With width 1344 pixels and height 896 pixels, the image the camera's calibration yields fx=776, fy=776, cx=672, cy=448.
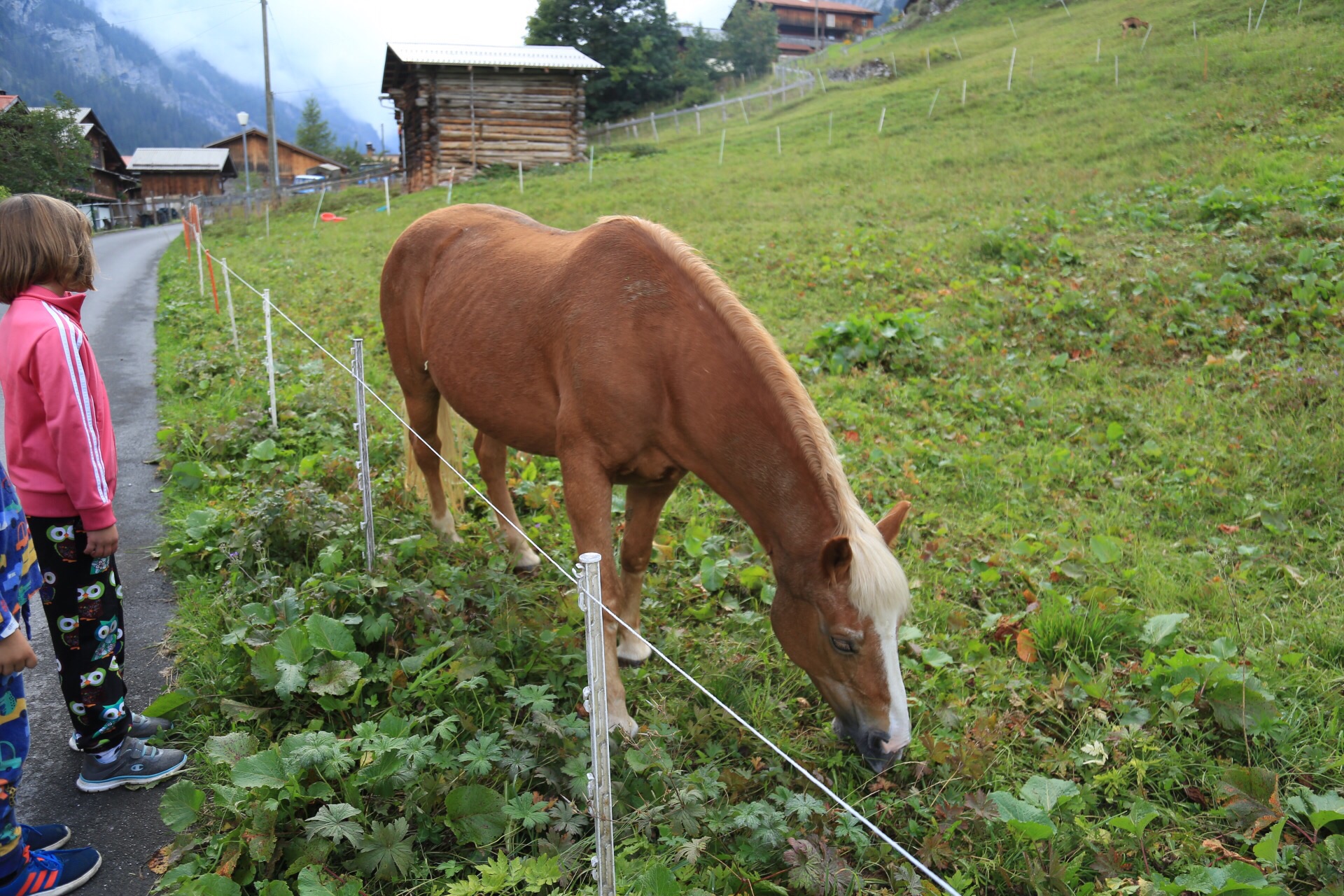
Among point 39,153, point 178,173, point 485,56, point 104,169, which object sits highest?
point 178,173

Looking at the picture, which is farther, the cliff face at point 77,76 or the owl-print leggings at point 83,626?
the cliff face at point 77,76

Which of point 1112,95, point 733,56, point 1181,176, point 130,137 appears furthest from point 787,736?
point 130,137

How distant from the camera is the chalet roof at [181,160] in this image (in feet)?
185

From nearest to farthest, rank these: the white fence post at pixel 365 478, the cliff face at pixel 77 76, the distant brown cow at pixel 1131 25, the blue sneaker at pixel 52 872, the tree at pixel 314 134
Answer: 1. the blue sneaker at pixel 52 872
2. the white fence post at pixel 365 478
3. the distant brown cow at pixel 1131 25
4. the tree at pixel 314 134
5. the cliff face at pixel 77 76

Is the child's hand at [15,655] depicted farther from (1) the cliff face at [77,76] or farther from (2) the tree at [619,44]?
(1) the cliff face at [77,76]

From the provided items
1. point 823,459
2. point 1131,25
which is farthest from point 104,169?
point 823,459

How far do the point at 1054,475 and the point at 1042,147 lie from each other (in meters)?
13.1

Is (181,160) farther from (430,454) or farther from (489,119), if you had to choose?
(430,454)

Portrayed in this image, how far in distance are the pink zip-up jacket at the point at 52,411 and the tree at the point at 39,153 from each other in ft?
66.8

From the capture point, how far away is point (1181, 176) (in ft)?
38.5

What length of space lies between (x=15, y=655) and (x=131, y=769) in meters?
1.01

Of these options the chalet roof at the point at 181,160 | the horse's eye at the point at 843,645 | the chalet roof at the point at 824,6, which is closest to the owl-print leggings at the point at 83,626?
the horse's eye at the point at 843,645

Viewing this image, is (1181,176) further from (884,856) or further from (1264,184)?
(884,856)

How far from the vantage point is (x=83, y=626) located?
8.87 feet
